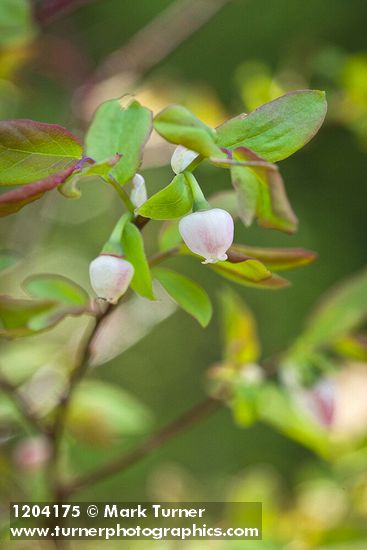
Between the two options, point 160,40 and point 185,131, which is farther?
point 160,40

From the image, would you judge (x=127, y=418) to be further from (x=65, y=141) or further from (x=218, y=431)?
(x=218, y=431)

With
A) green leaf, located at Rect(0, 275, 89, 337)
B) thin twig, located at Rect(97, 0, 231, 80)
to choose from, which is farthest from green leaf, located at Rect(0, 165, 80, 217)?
thin twig, located at Rect(97, 0, 231, 80)

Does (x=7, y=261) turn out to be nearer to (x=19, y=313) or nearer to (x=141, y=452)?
(x=19, y=313)

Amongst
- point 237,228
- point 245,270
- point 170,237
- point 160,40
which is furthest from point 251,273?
point 237,228

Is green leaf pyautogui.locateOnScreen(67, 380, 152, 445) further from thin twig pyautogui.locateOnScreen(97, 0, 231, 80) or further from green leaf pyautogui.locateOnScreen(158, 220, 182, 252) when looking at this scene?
thin twig pyautogui.locateOnScreen(97, 0, 231, 80)

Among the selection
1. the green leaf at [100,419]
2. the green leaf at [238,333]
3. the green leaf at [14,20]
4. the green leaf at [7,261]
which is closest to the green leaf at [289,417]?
the green leaf at [238,333]

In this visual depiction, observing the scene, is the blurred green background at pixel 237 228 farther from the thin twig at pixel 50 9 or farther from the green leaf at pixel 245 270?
the green leaf at pixel 245 270

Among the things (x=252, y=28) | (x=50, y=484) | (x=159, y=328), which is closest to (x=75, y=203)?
(x=159, y=328)
